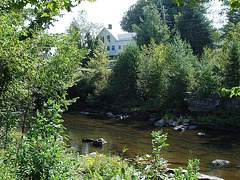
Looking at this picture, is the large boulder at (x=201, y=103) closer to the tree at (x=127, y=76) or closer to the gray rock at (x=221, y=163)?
the tree at (x=127, y=76)

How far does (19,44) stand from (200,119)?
1749 centimetres

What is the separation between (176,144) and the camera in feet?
44.4

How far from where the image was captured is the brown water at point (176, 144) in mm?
10047

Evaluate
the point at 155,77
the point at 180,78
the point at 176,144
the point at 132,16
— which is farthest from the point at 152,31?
the point at 132,16

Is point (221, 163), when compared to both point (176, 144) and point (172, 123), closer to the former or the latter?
point (176, 144)

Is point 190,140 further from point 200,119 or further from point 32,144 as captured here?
point 32,144

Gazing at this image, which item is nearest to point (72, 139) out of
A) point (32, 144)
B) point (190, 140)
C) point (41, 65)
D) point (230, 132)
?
point (190, 140)

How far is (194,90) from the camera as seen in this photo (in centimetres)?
2228

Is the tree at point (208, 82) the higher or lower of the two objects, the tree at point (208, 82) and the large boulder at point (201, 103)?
the higher

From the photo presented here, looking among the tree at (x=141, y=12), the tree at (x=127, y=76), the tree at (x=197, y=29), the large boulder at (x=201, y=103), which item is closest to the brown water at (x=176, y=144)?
the large boulder at (x=201, y=103)

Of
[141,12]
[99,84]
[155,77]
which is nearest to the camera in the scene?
[155,77]

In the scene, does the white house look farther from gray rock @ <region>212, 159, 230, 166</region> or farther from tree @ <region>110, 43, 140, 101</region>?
gray rock @ <region>212, 159, 230, 166</region>

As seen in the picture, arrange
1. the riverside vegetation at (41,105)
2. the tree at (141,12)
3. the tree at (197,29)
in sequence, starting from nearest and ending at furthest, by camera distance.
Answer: the riverside vegetation at (41,105) → the tree at (197,29) → the tree at (141,12)

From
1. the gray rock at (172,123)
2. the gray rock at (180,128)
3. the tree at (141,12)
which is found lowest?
the gray rock at (180,128)
